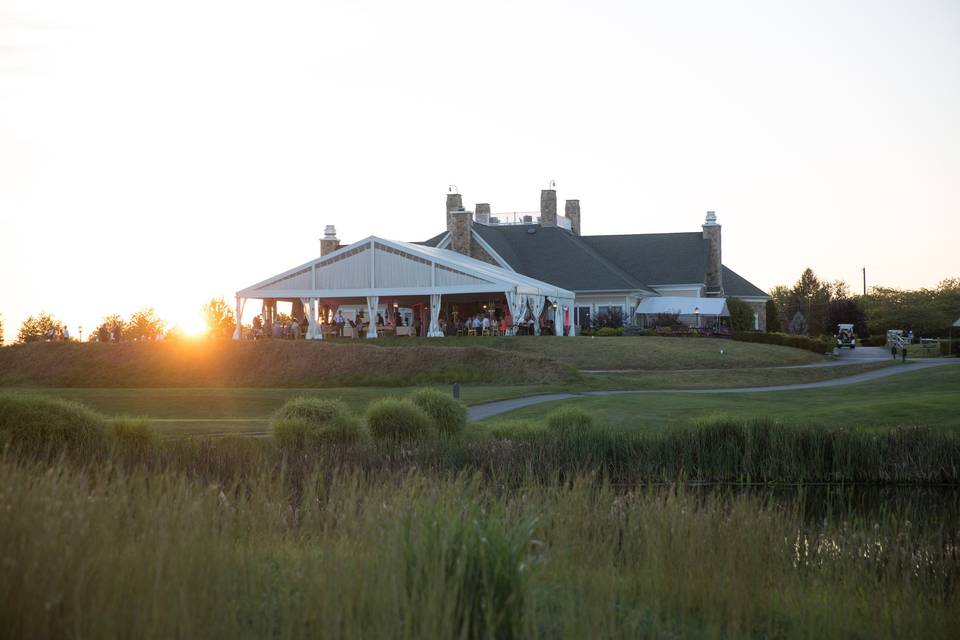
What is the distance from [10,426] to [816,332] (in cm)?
7850

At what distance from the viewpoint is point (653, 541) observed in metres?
7.91

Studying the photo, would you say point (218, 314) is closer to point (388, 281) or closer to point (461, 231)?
point (461, 231)

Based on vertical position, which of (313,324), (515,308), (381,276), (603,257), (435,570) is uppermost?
(603,257)

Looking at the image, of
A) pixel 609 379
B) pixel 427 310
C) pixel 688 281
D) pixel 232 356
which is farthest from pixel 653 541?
pixel 688 281

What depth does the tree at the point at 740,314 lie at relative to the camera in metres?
56.9

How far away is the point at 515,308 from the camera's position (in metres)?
42.7

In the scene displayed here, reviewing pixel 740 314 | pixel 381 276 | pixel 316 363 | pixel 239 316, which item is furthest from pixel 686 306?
pixel 316 363

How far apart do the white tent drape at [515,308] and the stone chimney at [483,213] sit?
68.3ft

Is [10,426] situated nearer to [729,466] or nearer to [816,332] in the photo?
[729,466]

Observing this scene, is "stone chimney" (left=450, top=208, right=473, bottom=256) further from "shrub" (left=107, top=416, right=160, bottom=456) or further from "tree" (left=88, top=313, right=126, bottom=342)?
"shrub" (left=107, top=416, right=160, bottom=456)

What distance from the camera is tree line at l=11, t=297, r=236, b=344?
46375mm

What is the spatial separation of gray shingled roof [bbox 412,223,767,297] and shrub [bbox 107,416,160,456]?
39065 millimetres

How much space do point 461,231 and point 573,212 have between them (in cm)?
1188

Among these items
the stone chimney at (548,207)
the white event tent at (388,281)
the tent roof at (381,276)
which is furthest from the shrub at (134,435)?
the stone chimney at (548,207)
